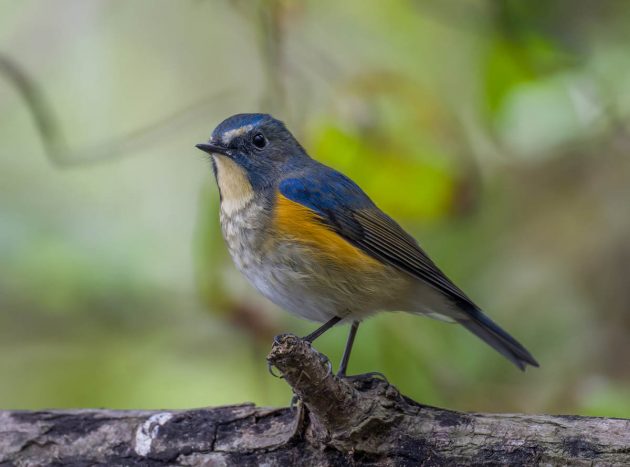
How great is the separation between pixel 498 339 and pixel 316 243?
1163mm

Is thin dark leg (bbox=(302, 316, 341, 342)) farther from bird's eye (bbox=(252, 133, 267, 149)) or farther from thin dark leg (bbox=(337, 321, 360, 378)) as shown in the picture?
bird's eye (bbox=(252, 133, 267, 149))

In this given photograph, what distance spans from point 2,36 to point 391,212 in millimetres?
3467

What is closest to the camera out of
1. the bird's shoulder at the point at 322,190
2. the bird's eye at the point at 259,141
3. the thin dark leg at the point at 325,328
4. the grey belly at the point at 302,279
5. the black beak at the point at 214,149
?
the grey belly at the point at 302,279

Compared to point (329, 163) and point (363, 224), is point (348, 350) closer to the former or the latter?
point (363, 224)

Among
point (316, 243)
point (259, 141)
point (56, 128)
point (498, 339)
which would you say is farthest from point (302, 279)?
point (56, 128)

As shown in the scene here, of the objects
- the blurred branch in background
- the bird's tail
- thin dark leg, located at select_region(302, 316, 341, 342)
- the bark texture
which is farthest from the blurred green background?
the bark texture

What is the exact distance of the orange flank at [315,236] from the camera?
12.9 feet

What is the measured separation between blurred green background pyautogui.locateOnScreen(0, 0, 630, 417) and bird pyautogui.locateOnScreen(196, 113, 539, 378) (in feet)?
0.45

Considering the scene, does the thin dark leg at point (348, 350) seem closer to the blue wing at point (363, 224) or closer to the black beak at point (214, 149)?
the blue wing at point (363, 224)

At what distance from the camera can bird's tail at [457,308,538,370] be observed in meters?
4.47

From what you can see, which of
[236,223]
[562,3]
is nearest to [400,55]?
[562,3]

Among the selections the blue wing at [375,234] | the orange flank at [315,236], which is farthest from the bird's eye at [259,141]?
the orange flank at [315,236]

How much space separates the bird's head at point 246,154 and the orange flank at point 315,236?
0.26 m

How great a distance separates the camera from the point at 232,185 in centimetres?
430
